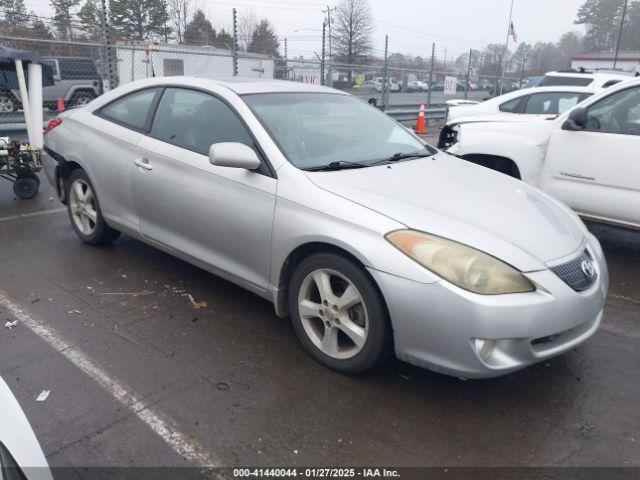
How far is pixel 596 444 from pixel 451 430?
674 millimetres

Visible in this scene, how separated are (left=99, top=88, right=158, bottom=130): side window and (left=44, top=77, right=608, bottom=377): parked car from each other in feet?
0.05

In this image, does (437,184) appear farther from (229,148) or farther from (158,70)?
(158,70)

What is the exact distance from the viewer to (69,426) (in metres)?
2.66

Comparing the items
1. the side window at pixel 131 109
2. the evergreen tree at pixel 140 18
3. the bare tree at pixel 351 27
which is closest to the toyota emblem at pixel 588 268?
the side window at pixel 131 109

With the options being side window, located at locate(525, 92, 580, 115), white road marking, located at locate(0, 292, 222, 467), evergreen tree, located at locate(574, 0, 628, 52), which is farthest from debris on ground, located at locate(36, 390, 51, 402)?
evergreen tree, located at locate(574, 0, 628, 52)

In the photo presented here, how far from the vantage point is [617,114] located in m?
Answer: 5.02

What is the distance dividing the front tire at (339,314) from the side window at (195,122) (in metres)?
1.03

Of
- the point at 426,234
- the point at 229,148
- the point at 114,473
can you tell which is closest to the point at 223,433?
the point at 114,473

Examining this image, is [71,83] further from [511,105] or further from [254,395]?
[254,395]

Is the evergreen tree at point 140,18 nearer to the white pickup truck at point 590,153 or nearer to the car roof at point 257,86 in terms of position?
the car roof at point 257,86

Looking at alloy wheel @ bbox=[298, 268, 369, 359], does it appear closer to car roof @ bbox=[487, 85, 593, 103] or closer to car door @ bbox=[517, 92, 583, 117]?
car door @ bbox=[517, 92, 583, 117]

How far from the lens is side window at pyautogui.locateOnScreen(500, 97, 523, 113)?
30.2 ft

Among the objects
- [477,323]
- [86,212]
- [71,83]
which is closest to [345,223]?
[477,323]

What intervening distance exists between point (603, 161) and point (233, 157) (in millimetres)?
3493
